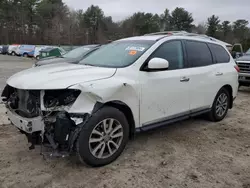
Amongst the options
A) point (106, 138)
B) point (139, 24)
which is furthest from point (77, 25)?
point (106, 138)

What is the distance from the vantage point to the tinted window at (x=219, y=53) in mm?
5221

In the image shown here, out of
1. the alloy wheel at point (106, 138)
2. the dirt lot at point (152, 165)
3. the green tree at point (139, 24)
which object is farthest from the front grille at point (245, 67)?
the green tree at point (139, 24)

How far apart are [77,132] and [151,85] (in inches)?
52.7

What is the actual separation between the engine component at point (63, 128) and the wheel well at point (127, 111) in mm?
569

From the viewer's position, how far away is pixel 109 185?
2953 mm

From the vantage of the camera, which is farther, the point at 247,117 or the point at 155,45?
the point at 247,117

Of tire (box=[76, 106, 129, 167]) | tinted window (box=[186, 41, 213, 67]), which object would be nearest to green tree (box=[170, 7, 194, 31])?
tinted window (box=[186, 41, 213, 67])

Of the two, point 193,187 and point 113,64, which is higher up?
point 113,64

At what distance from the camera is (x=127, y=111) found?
3.56 meters

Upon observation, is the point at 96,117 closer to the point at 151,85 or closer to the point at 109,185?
the point at 109,185

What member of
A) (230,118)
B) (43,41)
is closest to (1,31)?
(43,41)

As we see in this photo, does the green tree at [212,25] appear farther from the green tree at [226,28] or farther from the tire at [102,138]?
the tire at [102,138]

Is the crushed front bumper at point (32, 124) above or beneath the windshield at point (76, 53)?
beneath

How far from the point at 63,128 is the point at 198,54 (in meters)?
2.99
